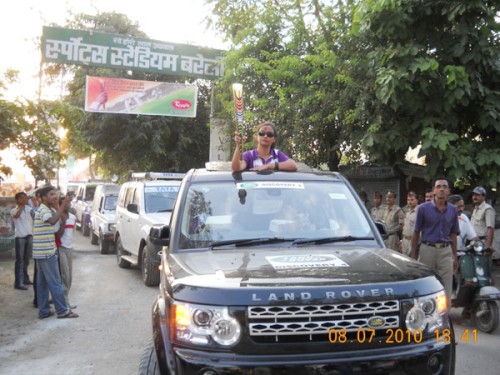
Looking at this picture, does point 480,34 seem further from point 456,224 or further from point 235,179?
point 235,179

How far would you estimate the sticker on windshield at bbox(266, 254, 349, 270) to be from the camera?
9.71 ft

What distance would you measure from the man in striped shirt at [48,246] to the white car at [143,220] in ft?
7.12

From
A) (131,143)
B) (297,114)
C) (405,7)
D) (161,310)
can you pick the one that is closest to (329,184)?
(161,310)

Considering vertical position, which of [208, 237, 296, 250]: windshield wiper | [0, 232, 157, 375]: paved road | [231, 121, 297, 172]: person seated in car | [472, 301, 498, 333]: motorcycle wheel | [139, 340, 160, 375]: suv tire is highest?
[231, 121, 297, 172]: person seated in car

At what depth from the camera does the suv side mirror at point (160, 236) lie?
3.94m

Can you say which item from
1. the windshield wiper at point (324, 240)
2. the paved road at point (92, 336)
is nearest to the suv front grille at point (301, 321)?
the windshield wiper at point (324, 240)

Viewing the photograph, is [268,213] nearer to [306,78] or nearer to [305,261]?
[305,261]

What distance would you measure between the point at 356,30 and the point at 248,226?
7.90 m

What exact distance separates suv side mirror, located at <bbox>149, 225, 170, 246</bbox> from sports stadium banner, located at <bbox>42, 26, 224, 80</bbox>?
14118mm

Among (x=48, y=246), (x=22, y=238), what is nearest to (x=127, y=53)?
(x=22, y=238)

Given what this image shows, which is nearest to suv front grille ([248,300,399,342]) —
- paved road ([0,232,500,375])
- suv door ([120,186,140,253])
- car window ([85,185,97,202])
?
paved road ([0,232,500,375])

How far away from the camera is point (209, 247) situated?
352 centimetres

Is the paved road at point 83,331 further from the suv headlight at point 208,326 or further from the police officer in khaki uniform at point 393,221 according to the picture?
the police officer in khaki uniform at point 393,221

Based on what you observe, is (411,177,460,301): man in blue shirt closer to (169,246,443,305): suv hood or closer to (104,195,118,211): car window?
(169,246,443,305): suv hood
